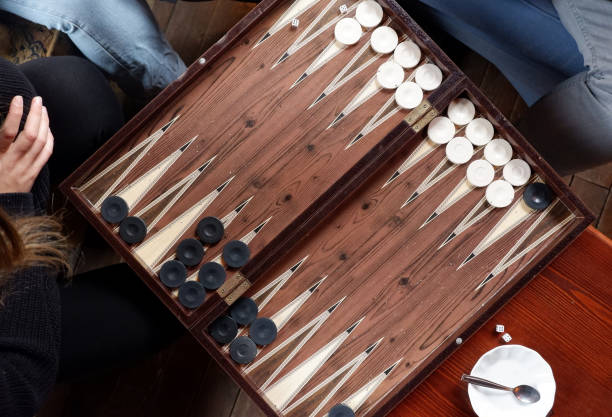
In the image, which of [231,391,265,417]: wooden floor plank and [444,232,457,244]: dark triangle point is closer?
[444,232,457,244]: dark triangle point

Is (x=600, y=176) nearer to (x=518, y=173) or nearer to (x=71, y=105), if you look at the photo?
(x=518, y=173)

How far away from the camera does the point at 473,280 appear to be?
176 centimetres

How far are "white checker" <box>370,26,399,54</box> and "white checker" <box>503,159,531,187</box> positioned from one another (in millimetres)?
496

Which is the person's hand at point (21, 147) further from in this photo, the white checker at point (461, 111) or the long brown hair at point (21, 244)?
the white checker at point (461, 111)

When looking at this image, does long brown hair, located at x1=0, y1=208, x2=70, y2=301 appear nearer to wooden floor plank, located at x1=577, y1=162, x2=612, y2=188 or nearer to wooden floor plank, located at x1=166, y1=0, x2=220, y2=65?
wooden floor plank, located at x1=166, y1=0, x2=220, y2=65

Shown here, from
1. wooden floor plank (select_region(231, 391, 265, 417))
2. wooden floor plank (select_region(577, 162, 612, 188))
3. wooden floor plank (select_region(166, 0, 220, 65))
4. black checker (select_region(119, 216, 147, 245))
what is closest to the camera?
black checker (select_region(119, 216, 147, 245))

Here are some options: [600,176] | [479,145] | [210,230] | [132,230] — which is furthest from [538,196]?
[132,230]

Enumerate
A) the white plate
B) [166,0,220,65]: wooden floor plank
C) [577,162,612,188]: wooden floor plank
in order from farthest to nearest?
[166,0,220,65]: wooden floor plank < [577,162,612,188]: wooden floor plank < the white plate

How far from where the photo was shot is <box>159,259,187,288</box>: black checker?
1696 millimetres

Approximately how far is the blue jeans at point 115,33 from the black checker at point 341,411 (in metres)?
1.22

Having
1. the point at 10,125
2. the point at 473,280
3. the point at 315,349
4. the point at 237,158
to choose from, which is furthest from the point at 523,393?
the point at 10,125

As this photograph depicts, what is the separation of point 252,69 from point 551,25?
992 mm

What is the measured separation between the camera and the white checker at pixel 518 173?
176 centimetres

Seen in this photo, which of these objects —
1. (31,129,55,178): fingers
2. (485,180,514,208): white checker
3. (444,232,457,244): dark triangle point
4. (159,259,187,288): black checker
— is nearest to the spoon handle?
(444,232,457,244): dark triangle point
